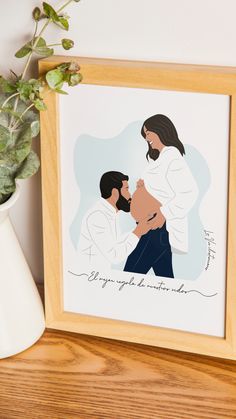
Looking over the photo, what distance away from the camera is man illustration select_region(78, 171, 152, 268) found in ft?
2.95

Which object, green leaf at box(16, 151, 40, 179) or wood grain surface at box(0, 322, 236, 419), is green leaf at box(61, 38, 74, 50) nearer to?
green leaf at box(16, 151, 40, 179)

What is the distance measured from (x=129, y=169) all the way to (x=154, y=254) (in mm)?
96

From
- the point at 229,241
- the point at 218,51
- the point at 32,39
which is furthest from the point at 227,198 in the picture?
the point at 32,39

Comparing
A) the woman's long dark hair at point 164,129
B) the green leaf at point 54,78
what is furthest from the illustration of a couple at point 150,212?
the green leaf at point 54,78

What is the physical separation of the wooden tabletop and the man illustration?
3.8 inches

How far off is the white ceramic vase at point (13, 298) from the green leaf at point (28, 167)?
0.02m

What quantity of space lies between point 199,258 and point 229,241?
0.04 m

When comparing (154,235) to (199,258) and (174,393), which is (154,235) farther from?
(174,393)

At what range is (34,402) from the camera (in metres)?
0.82

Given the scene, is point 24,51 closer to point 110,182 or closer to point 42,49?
point 42,49

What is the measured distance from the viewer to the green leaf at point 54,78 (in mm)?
857

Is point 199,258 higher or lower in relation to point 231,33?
lower

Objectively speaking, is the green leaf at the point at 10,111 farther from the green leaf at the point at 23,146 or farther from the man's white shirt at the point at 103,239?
the man's white shirt at the point at 103,239
